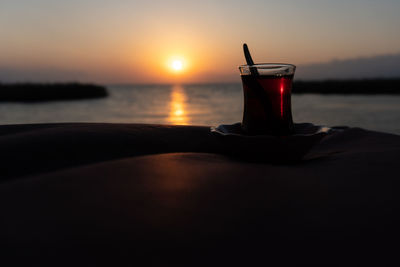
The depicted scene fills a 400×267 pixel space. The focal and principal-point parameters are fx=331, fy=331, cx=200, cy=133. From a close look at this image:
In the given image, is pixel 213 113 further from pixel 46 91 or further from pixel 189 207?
pixel 46 91

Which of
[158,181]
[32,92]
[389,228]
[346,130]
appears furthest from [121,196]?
[32,92]

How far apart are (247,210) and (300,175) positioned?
0.51 ft

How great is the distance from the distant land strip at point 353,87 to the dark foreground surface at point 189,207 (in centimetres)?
1495

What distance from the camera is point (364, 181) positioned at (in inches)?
17.8

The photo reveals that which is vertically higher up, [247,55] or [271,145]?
[247,55]

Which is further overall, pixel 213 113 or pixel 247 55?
pixel 213 113

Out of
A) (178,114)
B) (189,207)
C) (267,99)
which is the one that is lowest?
(178,114)

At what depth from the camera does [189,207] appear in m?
0.36

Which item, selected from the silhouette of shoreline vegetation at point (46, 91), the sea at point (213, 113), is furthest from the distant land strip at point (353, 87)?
the silhouette of shoreline vegetation at point (46, 91)

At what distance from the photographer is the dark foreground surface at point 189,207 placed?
28 cm

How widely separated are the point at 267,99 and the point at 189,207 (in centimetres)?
35

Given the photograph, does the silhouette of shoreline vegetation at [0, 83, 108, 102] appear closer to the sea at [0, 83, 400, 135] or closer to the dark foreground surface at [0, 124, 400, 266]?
the sea at [0, 83, 400, 135]

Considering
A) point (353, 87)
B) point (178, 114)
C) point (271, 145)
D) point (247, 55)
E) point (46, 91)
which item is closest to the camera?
point (271, 145)

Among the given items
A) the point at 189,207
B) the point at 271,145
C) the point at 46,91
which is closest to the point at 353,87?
the point at 46,91
